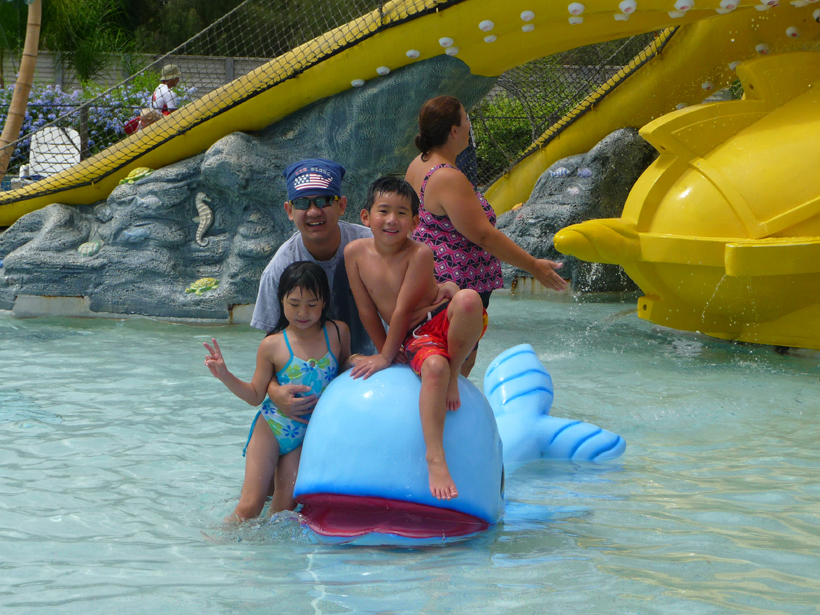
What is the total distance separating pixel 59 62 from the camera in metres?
17.5

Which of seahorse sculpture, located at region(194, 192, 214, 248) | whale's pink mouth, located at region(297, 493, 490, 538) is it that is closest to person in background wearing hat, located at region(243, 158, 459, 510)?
whale's pink mouth, located at region(297, 493, 490, 538)

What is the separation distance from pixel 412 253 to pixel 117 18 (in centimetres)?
2062

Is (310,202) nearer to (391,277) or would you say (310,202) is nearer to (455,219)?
(391,277)

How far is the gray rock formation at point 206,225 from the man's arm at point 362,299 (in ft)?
13.3

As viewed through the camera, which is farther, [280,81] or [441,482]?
[280,81]

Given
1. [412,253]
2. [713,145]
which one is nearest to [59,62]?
[713,145]

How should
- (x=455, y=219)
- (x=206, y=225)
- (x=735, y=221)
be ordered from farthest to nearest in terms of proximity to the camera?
(x=206, y=225) < (x=735, y=221) < (x=455, y=219)

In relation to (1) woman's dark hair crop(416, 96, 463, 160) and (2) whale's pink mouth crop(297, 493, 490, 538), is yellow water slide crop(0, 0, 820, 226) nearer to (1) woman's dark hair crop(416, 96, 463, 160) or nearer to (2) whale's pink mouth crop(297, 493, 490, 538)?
(1) woman's dark hair crop(416, 96, 463, 160)

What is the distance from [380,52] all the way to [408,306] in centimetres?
419

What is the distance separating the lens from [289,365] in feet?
9.51

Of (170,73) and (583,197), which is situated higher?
(170,73)

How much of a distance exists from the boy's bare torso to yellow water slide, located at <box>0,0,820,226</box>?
3.51 m

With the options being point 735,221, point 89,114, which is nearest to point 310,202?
point 735,221

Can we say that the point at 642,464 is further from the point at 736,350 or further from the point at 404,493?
the point at 736,350
